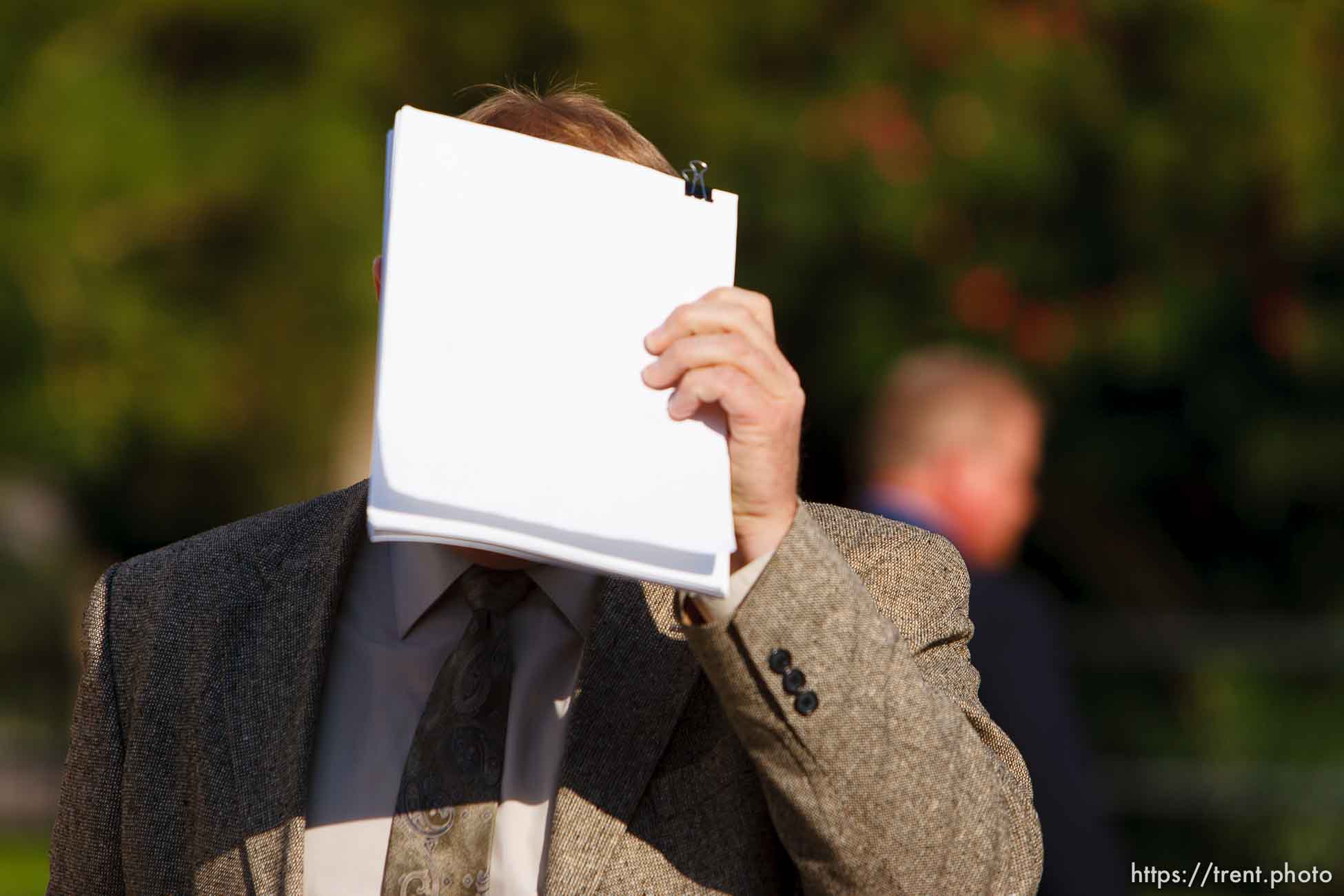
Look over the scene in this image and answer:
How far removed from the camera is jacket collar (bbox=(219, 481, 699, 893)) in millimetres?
1625

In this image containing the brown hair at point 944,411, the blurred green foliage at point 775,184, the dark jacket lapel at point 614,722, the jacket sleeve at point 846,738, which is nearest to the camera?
the jacket sleeve at point 846,738

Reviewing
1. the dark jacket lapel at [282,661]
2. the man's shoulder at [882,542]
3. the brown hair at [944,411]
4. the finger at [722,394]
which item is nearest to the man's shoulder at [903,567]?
the man's shoulder at [882,542]

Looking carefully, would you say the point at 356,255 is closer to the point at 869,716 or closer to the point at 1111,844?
the point at 1111,844

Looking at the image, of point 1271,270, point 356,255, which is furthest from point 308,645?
point 1271,270

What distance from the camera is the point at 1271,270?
653 centimetres

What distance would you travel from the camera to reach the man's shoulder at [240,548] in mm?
1928

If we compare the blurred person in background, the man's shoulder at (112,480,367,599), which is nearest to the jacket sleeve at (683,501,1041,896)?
the man's shoulder at (112,480,367,599)

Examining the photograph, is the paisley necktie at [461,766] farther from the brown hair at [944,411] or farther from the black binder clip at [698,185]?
the brown hair at [944,411]

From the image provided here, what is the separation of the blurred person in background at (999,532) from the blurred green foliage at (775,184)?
94.8 inches

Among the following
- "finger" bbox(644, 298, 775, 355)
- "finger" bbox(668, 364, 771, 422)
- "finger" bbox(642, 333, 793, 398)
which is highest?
"finger" bbox(644, 298, 775, 355)

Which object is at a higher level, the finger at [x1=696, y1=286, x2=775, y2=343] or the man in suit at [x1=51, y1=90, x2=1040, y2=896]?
the finger at [x1=696, y1=286, x2=775, y2=343]

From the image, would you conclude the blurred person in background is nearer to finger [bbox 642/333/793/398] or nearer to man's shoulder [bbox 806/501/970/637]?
man's shoulder [bbox 806/501/970/637]

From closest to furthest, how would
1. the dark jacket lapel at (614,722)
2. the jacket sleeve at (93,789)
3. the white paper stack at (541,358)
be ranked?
the white paper stack at (541,358) → the dark jacket lapel at (614,722) → the jacket sleeve at (93,789)

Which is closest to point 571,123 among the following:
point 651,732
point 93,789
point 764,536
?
point 764,536
